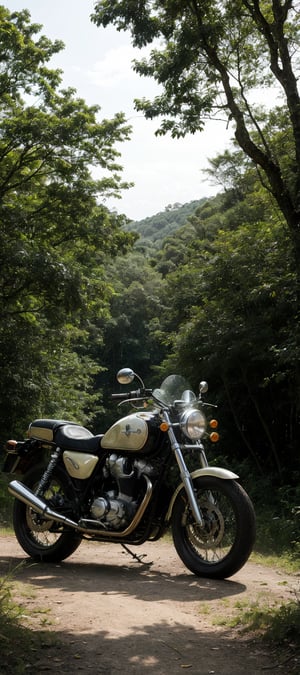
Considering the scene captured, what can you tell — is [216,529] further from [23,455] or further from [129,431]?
[23,455]

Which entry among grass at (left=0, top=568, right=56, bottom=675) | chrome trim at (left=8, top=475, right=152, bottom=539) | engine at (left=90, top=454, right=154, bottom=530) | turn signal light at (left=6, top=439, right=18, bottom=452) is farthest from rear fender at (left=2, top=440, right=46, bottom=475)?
grass at (left=0, top=568, right=56, bottom=675)

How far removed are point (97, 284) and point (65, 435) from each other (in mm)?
13566

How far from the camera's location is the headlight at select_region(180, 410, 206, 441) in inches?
242

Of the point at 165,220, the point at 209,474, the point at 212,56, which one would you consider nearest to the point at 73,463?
the point at 209,474

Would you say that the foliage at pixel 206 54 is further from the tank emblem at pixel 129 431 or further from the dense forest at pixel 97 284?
the tank emblem at pixel 129 431

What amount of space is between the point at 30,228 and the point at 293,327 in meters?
8.59

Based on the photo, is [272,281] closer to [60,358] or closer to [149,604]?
[149,604]

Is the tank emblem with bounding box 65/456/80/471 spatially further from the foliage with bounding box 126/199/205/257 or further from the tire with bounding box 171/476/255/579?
the foliage with bounding box 126/199/205/257

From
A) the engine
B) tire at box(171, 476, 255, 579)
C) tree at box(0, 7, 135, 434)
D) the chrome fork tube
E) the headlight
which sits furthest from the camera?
tree at box(0, 7, 135, 434)

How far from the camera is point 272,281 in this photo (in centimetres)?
1335

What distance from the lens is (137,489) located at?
21.0 ft

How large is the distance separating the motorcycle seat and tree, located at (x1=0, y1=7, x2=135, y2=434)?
9.35 meters

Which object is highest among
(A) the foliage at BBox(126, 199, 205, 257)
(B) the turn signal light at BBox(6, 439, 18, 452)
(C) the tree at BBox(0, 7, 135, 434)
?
(A) the foliage at BBox(126, 199, 205, 257)

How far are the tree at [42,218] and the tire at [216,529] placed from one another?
10.9m
